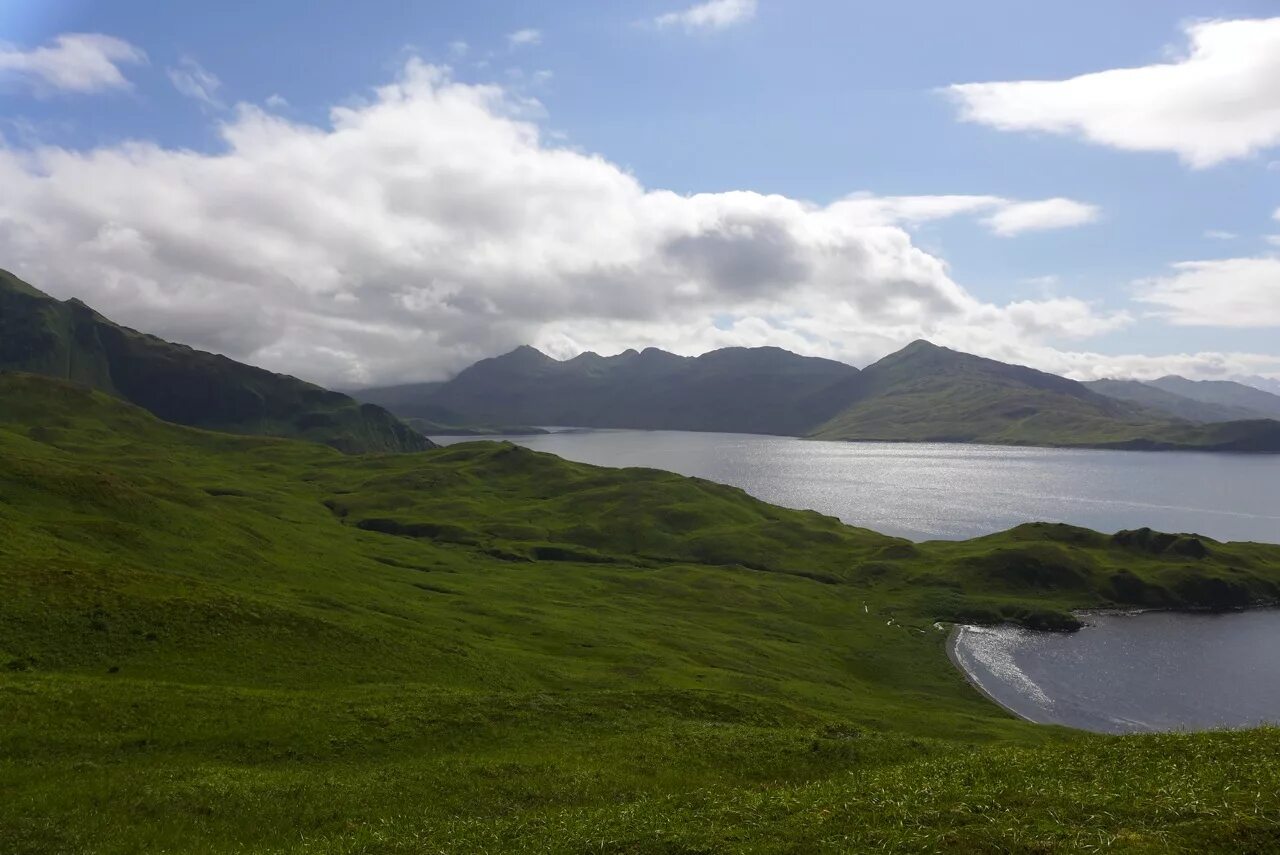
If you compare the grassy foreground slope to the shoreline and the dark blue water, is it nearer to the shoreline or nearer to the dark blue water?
the shoreline

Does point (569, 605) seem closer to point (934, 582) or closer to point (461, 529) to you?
point (461, 529)

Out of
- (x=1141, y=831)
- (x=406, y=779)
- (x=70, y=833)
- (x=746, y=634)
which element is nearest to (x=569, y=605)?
(x=746, y=634)

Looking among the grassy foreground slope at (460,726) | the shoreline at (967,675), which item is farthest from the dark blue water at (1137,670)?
the grassy foreground slope at (460,726)

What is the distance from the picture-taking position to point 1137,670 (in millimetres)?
124438

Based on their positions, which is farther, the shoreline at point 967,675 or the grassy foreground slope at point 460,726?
the shoreline at point 967,675

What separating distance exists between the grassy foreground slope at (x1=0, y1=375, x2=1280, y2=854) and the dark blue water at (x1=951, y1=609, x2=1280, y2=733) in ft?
38.9

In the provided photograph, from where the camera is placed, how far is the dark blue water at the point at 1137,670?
106m

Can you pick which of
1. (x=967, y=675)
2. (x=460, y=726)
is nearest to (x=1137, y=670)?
(x=967, y=675)

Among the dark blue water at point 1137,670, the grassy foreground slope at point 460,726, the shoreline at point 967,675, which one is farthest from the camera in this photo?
the dark blue water at point 1137,670

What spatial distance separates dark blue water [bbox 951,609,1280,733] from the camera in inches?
4186

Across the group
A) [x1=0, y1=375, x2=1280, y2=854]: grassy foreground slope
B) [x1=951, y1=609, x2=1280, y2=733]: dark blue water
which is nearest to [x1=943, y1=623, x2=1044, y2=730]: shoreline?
[x1=951, y1=609, x2=1280, y2=733]: dark blue water

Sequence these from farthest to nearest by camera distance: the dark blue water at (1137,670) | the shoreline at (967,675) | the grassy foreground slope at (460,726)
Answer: the dark blue water at (1137,670)
the shoreline at (967,675)
the grassy foreground slope at (460,726)

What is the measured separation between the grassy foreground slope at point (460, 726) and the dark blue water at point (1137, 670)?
11856 mm

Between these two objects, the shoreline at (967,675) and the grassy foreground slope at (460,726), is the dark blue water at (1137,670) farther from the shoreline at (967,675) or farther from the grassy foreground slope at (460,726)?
the grassy foreground slope at (460,726)
